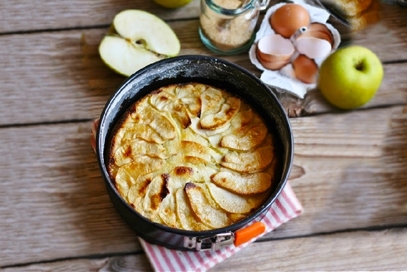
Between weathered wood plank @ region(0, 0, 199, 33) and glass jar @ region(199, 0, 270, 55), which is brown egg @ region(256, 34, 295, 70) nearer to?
glass jar @ region(199, 0, 270, 55)

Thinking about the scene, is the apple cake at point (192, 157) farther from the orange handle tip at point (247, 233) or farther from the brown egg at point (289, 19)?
the brown egg at point (289, 19)

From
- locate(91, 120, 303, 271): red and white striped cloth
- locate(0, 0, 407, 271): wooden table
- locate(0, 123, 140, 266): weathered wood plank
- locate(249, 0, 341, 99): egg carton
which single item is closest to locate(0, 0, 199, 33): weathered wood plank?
locate(0, 0, 407, 271): wooden table

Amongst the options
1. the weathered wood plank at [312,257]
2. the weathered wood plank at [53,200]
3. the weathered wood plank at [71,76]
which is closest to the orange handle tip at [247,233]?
the weathered wood plank at [312,257]

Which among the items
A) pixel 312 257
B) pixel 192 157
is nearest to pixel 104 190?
pixel 192 157

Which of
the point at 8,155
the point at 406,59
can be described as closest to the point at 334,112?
the point at 406,59

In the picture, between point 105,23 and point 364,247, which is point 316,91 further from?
point 105,23

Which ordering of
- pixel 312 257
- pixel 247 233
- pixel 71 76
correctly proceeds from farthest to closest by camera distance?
pixel 71 76, pixel 312 257, pixel 247 233

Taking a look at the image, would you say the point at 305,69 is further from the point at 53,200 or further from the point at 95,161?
the point at 53,200
